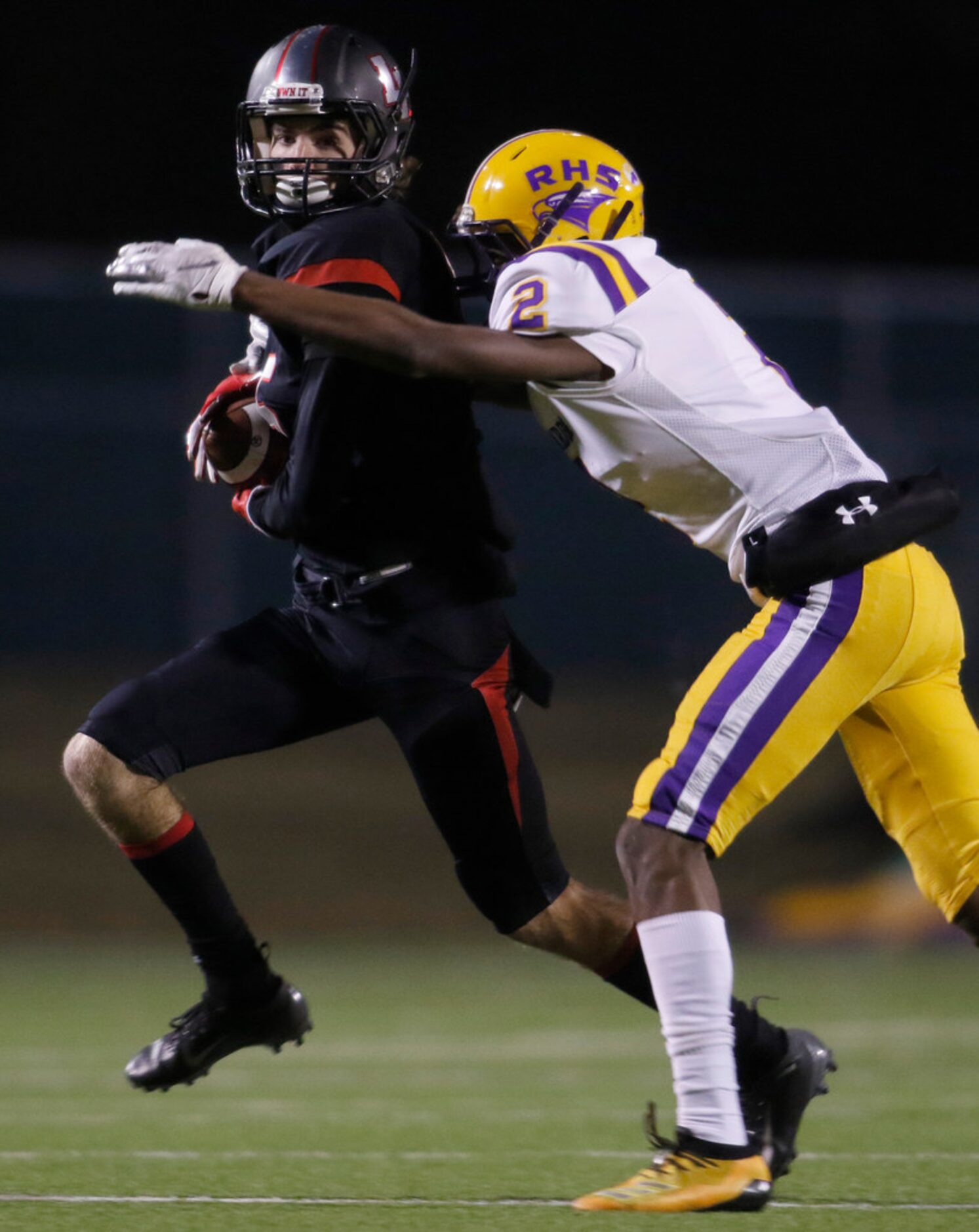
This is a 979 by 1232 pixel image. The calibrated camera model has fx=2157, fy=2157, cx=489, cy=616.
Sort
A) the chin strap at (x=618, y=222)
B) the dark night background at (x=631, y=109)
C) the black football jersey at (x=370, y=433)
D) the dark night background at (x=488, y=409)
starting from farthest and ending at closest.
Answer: the dark night background at (x=631, y=109) < the dark night background at (x=488, y=409) < the chin strap at (x=618, y=222) < the black football jersey at (x=370, y=433)

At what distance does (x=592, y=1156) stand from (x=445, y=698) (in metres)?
1.14

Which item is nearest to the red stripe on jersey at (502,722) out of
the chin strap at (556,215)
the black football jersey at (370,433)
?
the black football jersey at (370,433)

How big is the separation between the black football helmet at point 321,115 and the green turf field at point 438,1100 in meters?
1.93

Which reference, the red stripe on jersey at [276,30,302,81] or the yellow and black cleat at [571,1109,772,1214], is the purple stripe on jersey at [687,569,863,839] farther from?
the red stripe on jersey at [276,30,302,81]

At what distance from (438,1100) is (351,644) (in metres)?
1.88

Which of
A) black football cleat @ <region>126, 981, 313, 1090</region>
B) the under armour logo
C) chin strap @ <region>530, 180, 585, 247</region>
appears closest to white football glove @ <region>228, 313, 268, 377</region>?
chin strap @ <region>530, 180, 585, 247</region>

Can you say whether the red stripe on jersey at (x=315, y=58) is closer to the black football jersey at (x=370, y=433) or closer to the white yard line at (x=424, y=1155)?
the black football jersey at (x=370, y=433)

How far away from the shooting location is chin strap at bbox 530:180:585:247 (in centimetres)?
424

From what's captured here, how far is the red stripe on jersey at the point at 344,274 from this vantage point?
3.97 m

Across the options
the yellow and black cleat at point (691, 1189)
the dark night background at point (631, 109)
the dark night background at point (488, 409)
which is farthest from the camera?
the dark night background at point (631, 109)

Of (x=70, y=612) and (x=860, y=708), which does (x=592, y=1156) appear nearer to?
(x=860, y=708)

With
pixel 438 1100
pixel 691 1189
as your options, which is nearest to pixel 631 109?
pixel 438 1100

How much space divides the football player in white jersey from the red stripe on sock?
0.60m

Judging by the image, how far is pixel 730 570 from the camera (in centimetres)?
382
